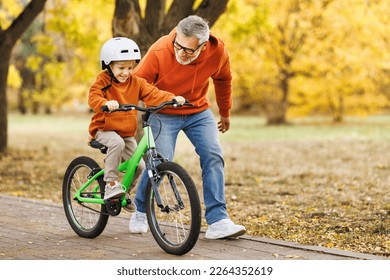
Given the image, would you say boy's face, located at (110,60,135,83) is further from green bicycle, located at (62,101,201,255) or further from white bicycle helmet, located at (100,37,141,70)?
green bicycle, located at (62,101,201,255)

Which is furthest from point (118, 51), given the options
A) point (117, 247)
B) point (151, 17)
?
point (151, 17)

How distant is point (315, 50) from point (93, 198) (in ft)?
70.3

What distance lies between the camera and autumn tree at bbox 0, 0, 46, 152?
14.4 m

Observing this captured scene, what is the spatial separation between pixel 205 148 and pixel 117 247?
106cm

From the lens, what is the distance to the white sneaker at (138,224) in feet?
20.3

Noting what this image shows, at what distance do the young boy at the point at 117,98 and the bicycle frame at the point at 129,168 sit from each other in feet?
0.25

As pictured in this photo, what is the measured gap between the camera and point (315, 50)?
26.5m

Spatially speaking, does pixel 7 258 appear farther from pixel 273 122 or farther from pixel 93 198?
pixel 273 122

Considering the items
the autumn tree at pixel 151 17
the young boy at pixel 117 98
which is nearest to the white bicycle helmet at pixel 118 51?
the young boy at pixel 117 98

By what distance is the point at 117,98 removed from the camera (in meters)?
5.72

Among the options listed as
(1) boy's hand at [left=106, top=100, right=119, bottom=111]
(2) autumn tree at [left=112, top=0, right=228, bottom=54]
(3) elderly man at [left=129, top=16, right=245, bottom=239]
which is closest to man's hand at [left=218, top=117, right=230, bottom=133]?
(3) elderly man at [left=129, top=16, right=245, bottom=239]

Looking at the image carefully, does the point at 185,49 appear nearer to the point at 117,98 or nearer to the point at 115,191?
the point at 117,98

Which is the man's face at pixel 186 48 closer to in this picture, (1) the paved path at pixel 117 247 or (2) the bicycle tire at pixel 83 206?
(2) the bicycle tire at pixel 83 206

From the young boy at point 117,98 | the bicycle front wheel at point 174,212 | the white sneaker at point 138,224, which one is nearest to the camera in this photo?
the bicycle front wheel at point 174,212
